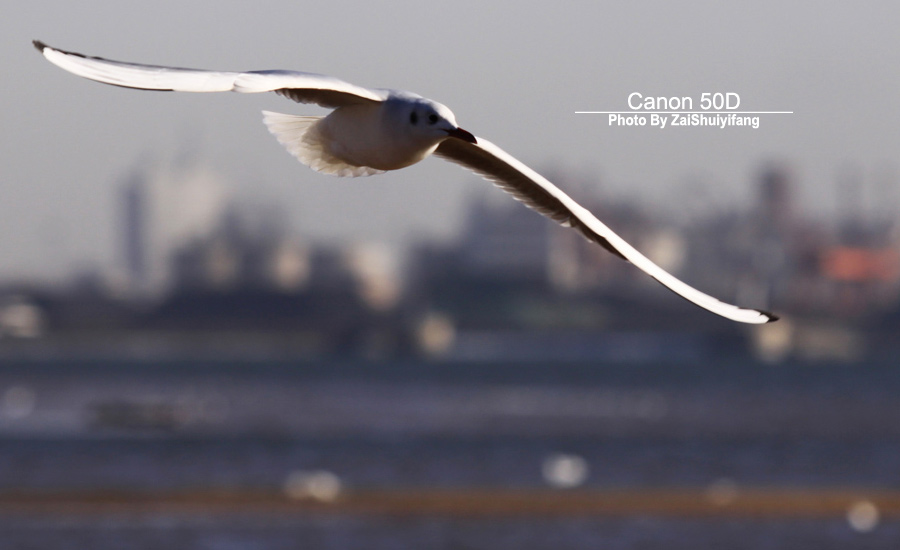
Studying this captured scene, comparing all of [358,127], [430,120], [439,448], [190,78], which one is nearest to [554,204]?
[358,127]

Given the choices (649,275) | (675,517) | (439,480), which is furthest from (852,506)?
(649,275)

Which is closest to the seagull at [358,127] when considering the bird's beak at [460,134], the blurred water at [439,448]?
the bird's beak at [460,134]

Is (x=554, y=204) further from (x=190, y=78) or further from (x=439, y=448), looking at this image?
(x=439, y=448)

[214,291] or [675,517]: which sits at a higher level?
[214,291]

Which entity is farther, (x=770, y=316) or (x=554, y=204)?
(x=554, y=204)

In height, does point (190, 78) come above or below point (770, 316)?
above

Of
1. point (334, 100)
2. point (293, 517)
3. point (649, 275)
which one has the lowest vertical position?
point (293, 517)

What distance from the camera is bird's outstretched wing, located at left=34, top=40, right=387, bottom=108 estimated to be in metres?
6.00

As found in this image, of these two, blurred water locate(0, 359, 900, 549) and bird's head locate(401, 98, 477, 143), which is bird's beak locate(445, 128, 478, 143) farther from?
blurred water locate(0, 359, 900, 549)

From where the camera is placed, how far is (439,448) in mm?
55656

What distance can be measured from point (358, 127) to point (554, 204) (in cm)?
188

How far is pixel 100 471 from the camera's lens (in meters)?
45.9

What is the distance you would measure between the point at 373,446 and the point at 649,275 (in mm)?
49174

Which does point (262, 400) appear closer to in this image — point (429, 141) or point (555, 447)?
point (555, 447)
